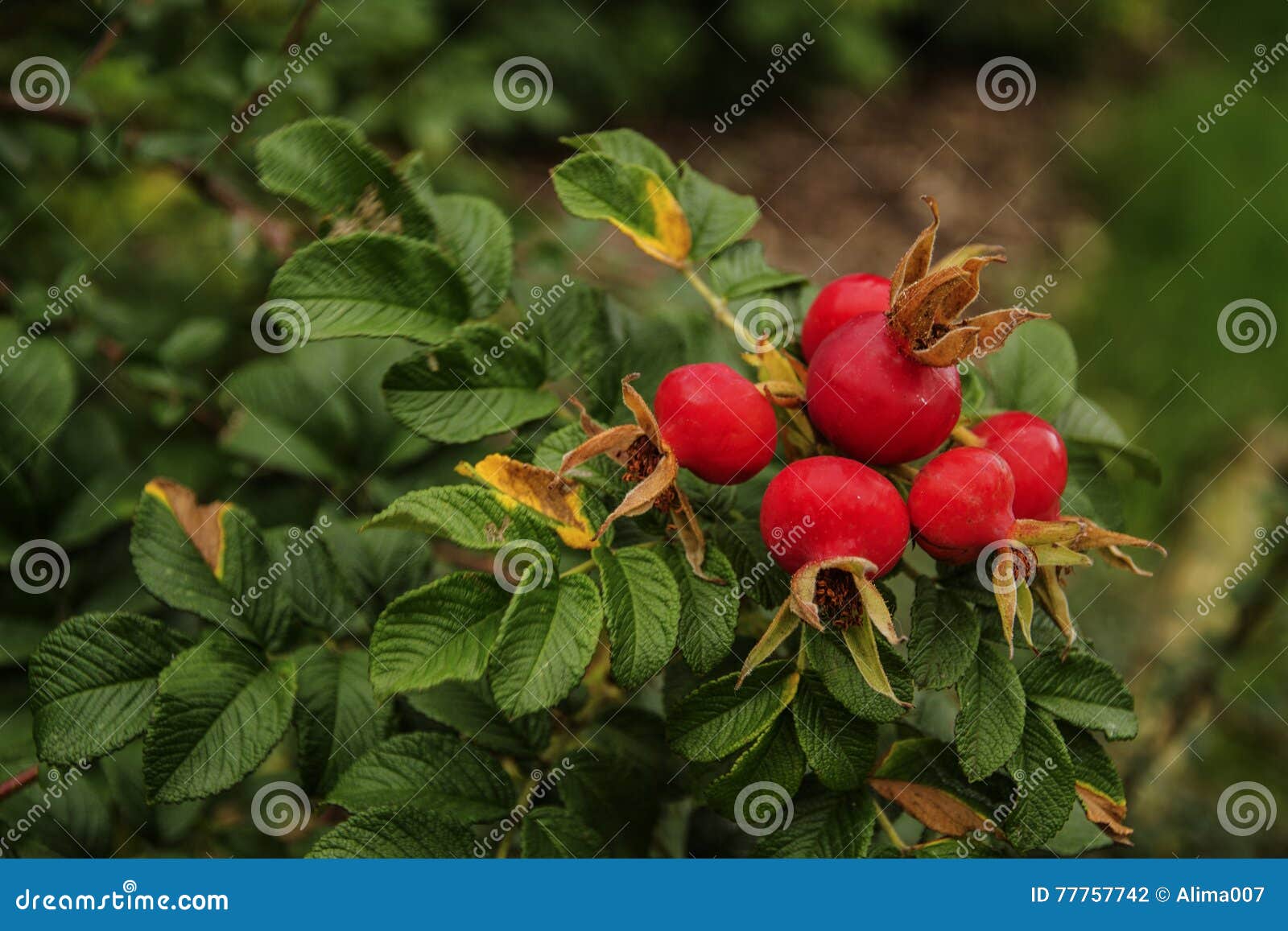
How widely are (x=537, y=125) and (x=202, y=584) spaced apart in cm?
393

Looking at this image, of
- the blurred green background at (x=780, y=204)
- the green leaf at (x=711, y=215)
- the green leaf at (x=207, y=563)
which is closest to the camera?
the green leaf at (x=207, y=563)

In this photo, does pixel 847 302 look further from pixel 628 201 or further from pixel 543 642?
pixel 543 642

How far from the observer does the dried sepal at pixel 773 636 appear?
0.92 metres

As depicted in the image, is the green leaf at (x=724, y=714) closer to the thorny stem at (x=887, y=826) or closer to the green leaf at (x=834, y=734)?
the green leaf at (x=834, y=734)

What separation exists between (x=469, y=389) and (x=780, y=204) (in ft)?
13.6

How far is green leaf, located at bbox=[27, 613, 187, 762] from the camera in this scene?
3.32 ft

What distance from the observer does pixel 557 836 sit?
1.08 meters

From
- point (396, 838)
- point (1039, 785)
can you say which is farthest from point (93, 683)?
point (1039, 785)

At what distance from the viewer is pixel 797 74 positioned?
5.56 m

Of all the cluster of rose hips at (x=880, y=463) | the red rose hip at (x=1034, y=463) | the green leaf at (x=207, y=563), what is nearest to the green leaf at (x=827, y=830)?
the cluster of rose hips at (x=880, y=463)

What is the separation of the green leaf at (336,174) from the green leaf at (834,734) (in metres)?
0.70

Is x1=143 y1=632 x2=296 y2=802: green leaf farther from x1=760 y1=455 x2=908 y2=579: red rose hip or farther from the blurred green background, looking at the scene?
x1=760 y1=455 x2=908 y2=579: red rose hip

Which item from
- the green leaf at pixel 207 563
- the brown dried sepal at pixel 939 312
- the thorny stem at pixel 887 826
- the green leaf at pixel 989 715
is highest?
the brown dried sepal at pixel 939 312

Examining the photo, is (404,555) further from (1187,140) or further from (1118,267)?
(1187,140)
